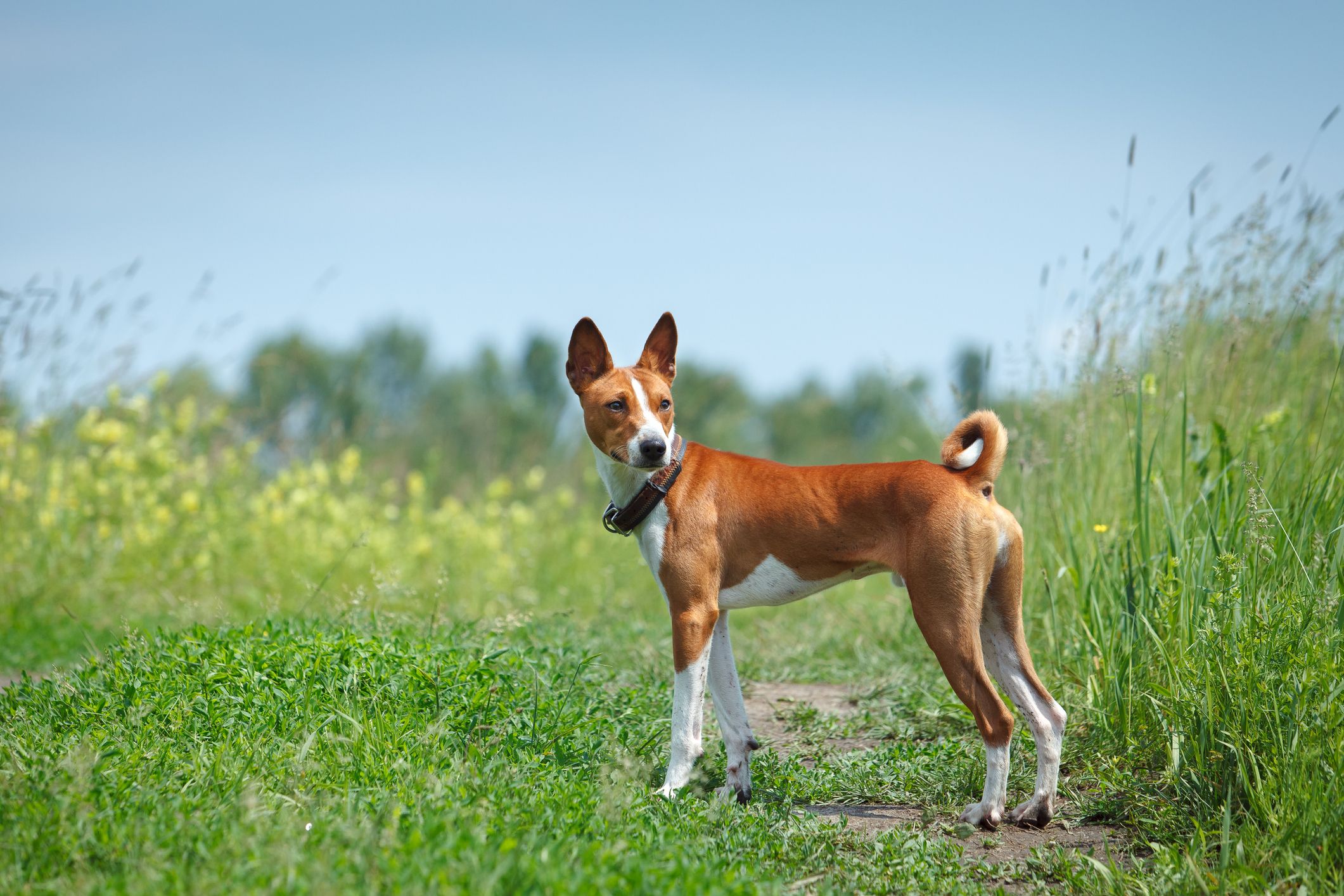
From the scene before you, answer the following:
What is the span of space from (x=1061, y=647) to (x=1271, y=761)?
151cm

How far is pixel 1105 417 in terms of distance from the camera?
5.71 m

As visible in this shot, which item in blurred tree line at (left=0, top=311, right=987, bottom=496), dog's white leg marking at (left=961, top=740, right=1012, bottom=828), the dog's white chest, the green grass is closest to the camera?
the green grass

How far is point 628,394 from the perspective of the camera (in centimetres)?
397

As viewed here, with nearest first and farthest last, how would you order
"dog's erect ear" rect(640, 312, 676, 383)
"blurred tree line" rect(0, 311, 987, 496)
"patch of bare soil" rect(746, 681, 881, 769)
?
"dog's erect ear" rect(640, 312, 676, 383) → "patch of bare soil" rect(746, 681, 881, 769) → "blurred tree line" rect(0, 311, 987, 496)

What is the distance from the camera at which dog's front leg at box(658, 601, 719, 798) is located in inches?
151

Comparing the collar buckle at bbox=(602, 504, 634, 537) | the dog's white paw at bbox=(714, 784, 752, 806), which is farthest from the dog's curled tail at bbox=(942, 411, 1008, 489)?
the dog's white paw at bbox=(714, 784, 752, 806)

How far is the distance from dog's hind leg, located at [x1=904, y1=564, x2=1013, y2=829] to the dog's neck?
1.13 meters

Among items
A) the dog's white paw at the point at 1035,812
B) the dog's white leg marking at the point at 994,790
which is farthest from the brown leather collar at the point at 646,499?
the dog's white paw at the point at 1035,812

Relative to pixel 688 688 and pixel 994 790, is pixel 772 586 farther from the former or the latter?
pixel 994 790

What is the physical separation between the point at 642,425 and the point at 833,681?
2.76m

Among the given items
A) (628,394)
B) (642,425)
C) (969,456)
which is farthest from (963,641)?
(628,394)

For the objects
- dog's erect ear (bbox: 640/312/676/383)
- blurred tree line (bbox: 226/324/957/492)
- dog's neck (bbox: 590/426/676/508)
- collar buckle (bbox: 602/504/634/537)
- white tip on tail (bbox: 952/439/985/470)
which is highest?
dog's erect ear (bbox: 640/312/676/383)

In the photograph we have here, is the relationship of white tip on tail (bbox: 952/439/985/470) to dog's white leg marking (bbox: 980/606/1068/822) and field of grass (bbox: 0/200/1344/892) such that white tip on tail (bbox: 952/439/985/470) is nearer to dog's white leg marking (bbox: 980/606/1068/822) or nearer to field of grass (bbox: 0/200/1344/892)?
dog's white leg marking (bbox: 980/606/1068/822)

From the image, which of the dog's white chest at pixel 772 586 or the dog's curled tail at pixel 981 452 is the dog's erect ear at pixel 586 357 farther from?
the dog's curled tail at pixel 981 452
